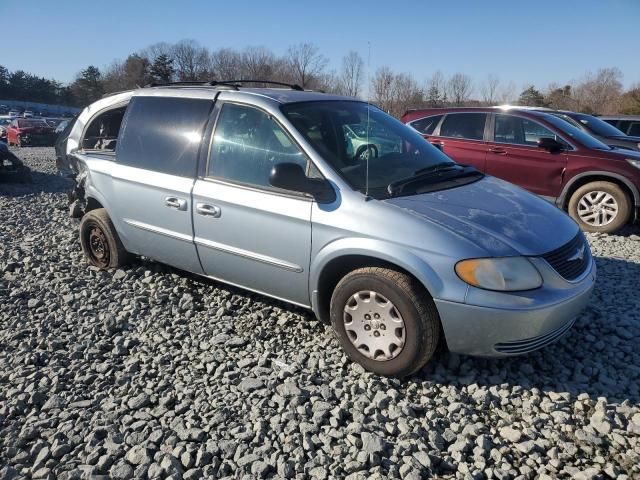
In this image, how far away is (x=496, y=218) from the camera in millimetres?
3121

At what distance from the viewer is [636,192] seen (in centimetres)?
660

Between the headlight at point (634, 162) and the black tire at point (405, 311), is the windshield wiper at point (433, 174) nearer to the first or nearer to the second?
the black tire at point (405, 311)

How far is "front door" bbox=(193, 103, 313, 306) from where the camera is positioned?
3.38m

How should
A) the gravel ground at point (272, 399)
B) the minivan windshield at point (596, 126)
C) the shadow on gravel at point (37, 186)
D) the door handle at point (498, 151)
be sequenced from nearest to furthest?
the gravel ground at point (272, 399) → the door handle at point (498, 151) → the minivan windshield at point (596, 126) → the shadow on gravel at point (37, 186)

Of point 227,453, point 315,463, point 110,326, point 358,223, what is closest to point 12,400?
point 110,326

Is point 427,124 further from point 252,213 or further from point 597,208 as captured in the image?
point 252,213

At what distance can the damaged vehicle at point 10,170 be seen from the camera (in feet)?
36.6

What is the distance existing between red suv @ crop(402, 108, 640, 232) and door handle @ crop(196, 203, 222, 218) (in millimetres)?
5336

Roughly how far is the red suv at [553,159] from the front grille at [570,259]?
13.4 feet

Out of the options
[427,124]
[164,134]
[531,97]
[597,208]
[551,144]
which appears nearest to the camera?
[164,134]

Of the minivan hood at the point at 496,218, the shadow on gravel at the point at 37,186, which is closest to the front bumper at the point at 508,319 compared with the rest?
the minivan hood at the point at 496,218

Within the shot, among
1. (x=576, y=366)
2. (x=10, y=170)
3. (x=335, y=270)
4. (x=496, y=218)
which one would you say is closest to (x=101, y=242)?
(x=335, y=270)

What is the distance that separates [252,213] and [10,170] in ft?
33.6

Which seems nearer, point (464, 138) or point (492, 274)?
point (492, 274)
